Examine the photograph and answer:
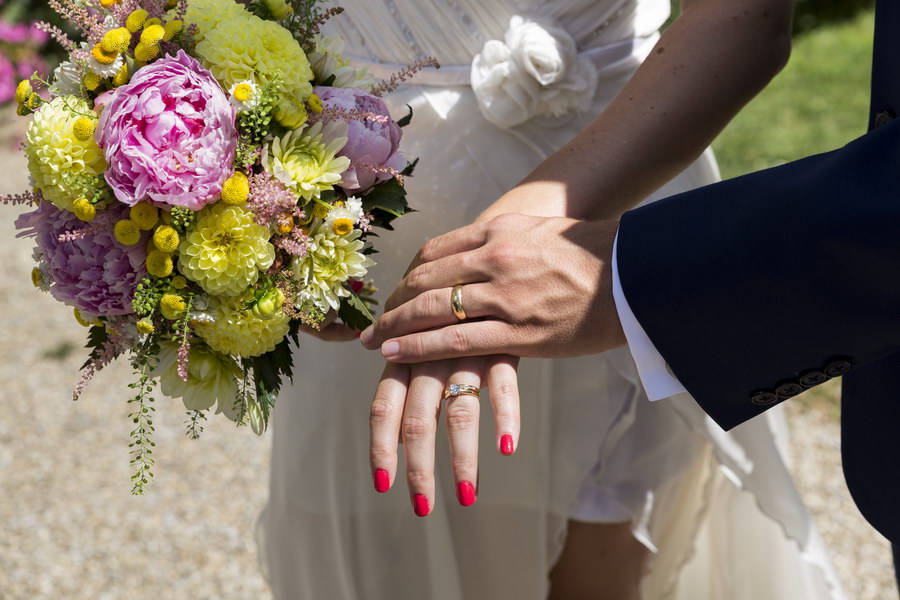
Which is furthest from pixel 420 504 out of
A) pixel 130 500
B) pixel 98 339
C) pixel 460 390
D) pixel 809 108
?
pixel 809 108

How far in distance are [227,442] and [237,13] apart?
10.4 feet

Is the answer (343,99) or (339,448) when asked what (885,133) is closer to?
(343,99)

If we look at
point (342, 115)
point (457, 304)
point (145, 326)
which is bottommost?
point (457, 304)

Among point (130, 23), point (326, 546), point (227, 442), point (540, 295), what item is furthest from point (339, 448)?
point (227, 442)

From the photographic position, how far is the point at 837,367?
48.6 inches

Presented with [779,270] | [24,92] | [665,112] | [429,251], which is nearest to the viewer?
[779,270]

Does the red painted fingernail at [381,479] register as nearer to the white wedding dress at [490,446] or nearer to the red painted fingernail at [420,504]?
the red painted fingernail at [420,504]

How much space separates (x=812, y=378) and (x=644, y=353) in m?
0.24

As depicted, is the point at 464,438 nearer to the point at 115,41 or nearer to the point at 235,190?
the point at 235,190

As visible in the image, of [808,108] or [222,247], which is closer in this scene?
[222,247]

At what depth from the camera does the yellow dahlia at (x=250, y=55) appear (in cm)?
133

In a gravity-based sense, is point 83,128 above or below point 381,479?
above

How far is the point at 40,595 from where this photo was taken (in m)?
3.38

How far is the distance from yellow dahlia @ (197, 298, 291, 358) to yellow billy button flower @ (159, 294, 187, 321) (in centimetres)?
6
